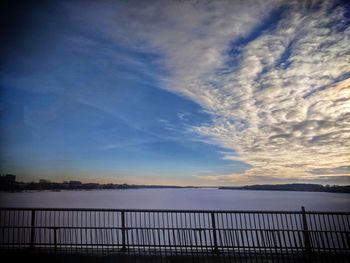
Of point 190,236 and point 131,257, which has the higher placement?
point 190,236

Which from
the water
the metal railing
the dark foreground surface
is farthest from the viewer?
the water

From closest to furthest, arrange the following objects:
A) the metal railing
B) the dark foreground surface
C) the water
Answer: the metal railing < the dark foreground surface < the water

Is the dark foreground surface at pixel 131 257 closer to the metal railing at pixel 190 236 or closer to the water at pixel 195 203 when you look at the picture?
the metal railing at pixel 190 236

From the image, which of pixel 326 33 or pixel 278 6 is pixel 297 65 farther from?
pixel 278 6

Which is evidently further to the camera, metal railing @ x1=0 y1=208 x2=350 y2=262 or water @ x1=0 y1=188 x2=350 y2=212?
water @ x1=0 y1=188 x2=350 y2=212

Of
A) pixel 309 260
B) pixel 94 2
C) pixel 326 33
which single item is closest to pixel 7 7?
pixel 94 2

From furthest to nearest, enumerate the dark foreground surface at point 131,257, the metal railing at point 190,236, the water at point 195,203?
1. the water at point 195,203
2. the dark foreground surface at point 131,257
3. the metal railing at point 190,236

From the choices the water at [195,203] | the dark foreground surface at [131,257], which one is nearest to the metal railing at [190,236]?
the dark foreground surface at [131,257]

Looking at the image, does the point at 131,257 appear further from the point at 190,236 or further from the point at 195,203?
the point at 195,203

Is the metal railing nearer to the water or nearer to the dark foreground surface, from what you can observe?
the dark foreground surface

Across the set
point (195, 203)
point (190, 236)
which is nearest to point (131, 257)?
point (190, 236)

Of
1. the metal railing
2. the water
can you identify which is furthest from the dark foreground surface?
the water

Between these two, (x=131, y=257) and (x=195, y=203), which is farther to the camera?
(x=195, y=203)

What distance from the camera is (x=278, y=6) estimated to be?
5.52 metres
